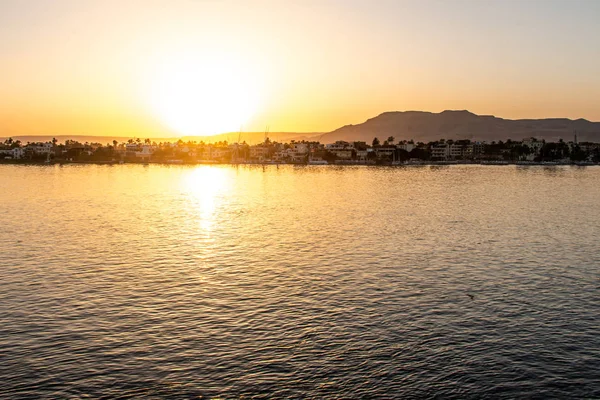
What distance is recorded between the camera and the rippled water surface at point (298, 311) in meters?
16.9

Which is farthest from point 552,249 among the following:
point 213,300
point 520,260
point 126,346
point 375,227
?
point 126,346

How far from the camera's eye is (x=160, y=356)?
60.8 feet

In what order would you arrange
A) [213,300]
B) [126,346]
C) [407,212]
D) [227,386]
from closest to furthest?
1. [227,386]
2. [126,346]
3. [213,300]
4. [407,212]

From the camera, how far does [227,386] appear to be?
1639cm

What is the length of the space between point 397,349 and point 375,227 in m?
30.8

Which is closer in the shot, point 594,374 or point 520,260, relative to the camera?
point 594,374

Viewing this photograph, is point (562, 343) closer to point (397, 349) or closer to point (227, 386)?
point (397, 349)

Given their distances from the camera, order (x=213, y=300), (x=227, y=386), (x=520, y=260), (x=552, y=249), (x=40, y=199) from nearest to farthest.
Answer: (x=227, y=386) → (x=213, y=300) → (x=520, y=260) → (x=552, y=249) → (x=40, y=199)

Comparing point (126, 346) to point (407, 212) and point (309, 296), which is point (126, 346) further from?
point (407, 212)

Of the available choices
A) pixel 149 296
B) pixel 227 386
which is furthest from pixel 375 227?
pixel 227 386

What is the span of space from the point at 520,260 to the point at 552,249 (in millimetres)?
5636

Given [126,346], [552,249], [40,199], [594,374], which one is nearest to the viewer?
[594,374]

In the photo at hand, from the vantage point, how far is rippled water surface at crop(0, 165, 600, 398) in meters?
16.9

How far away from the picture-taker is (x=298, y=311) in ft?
76.7
